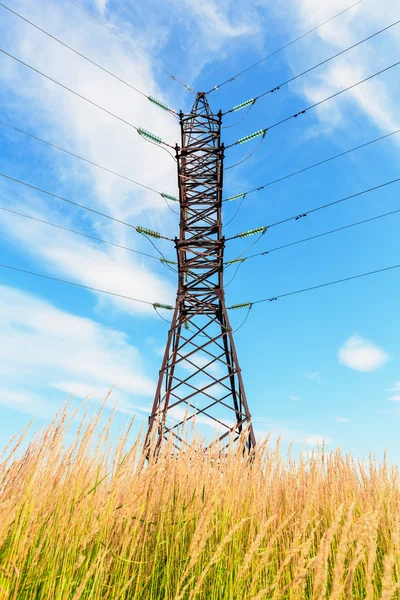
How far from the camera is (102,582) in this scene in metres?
2.81

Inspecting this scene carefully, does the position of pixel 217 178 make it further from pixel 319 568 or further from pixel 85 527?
pixel 319 568

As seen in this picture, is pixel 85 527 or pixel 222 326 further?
pixel 222 326

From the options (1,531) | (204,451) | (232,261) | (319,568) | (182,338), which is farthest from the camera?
(232,261)

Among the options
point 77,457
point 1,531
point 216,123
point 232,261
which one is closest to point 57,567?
point 1,531

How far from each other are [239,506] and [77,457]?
65.9 inches

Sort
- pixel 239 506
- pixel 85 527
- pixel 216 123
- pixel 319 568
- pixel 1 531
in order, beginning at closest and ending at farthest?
pixel 319 568 < pixel 1 531 < pixel 85 527 < pixel 239 506 < pixel 216 123

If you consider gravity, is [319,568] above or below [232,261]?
below

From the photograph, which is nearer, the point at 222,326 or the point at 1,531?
the point at 1,531

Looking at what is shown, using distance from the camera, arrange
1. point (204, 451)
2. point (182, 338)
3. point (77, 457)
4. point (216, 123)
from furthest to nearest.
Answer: point (216, 123) < point (182, 338) < point (204, 451) < point (77, 457)

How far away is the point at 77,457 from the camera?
3529 millimetres

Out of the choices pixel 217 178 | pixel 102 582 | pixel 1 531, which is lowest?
pixel 102 582

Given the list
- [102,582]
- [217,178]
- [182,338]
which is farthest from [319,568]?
[217,178]

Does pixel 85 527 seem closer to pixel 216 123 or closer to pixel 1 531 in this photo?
pixel 1 531

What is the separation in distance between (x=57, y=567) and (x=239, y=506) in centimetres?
185
